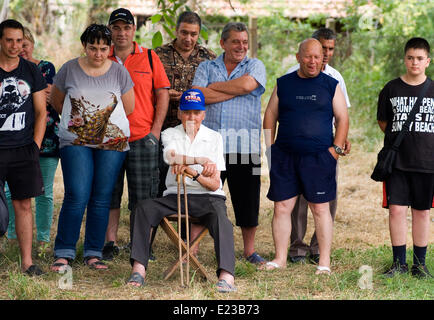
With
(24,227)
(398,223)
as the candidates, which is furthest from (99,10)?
(398,223)

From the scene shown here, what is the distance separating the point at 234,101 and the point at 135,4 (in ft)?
34.9

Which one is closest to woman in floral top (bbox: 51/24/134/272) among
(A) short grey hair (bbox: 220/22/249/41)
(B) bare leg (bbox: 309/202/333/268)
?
(A) short grey hair (bbox: 220/22/249/41)

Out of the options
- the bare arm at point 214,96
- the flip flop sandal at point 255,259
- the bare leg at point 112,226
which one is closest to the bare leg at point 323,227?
the flip flop sandal at point 255,259

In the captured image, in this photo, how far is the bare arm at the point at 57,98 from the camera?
517 cm

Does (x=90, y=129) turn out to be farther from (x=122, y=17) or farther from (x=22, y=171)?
(x=122, y=17)

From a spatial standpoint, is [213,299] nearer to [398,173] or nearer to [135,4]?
[398,173]

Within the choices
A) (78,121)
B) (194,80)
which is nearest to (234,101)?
(194,80)

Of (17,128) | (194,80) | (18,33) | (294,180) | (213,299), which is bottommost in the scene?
(213,299)

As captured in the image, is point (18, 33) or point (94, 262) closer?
point (18, 33)

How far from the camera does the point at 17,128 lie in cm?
479

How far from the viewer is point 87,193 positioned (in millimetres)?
5148

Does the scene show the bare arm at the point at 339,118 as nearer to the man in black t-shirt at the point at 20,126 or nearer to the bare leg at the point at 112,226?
the bare leg at the point at 112,226

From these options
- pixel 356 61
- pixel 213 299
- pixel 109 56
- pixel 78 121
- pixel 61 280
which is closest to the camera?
pixel 213 299

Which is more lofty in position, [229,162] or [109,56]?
[109,56]
